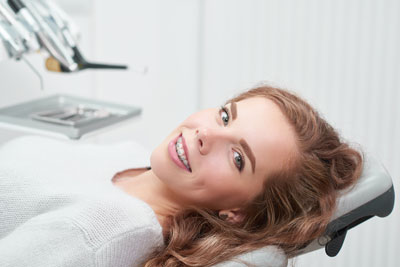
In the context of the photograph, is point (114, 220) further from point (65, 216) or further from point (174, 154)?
point (174, 154)

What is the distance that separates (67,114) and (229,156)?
64 centimetres

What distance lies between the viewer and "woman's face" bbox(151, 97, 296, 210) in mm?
1079

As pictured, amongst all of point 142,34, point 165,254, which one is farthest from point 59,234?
point 142,34

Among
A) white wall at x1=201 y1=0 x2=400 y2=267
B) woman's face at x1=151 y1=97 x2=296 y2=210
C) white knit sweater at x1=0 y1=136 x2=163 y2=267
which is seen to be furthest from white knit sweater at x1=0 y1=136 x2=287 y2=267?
white wall at x1=201 y1=0 x2=400 y2=267

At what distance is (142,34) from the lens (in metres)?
2.27

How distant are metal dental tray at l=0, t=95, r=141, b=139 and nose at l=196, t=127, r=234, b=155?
0.44 metres

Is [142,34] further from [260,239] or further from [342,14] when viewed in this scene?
[260,239]

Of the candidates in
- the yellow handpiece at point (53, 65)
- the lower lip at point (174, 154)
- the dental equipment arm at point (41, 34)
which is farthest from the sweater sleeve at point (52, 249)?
the yellow handpiece at point (53, 65)

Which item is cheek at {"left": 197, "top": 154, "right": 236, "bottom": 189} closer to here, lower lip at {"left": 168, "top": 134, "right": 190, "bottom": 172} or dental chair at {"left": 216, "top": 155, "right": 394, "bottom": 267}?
lower lip at {"left": 168, "top": 134, "right": 190, "bottom": 172}

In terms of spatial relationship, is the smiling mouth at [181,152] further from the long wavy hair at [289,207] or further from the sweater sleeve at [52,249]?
the sweater sleeve at [52,249]

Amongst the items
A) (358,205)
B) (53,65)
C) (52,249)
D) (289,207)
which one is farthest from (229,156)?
(53,65)

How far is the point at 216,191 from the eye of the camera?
3.57 feet

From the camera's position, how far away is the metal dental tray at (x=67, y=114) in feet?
4.65

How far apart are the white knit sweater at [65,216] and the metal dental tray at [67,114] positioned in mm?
118
